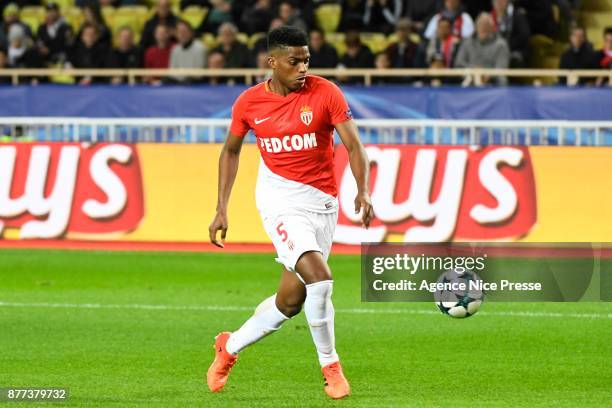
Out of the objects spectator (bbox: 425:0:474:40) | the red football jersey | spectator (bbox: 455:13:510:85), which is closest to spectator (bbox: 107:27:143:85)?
spectator (bbox: 425:0:474:40)

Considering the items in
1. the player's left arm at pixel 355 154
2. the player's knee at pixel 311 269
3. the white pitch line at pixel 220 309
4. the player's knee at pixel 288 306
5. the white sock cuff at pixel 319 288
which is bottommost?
the white pitch line at pixel 220 309

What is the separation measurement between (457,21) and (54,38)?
6899mm

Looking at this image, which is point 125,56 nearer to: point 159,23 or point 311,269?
point 159,23

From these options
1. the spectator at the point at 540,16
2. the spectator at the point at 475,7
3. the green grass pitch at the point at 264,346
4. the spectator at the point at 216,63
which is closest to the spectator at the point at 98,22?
the spectator at the point at 216,63

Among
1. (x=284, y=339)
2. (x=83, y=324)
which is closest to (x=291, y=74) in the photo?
(x=284, y=339)

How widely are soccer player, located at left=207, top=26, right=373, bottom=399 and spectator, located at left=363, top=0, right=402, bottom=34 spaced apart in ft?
50.6

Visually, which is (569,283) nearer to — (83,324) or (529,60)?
(83,324)

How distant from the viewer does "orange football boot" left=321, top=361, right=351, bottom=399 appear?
27.8 feet

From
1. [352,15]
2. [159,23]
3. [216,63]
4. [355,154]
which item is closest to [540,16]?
[352,15]

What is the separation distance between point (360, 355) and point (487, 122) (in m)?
8.31

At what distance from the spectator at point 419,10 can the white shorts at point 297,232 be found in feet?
49.8

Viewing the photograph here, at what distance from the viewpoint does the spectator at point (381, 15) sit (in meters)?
24.1

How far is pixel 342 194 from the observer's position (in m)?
16.6

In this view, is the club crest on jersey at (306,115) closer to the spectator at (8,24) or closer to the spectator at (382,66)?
the spectator at (382,66)
